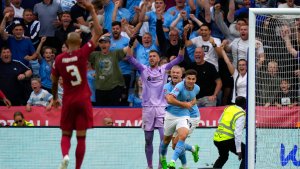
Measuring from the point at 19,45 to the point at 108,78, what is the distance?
2487 mm

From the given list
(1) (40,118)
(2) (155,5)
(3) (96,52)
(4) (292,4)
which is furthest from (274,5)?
(1) (40,118)

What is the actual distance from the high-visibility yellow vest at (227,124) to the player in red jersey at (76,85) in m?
4.62

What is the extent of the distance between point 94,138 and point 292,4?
18.3 feet

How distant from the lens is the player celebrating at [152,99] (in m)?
21.1

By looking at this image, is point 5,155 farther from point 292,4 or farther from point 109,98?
point 292,4

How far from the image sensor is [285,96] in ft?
64.4

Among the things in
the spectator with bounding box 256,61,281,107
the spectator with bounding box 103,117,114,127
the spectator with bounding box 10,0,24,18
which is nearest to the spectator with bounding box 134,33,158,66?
the spectator with bounding box 103,117,114,127

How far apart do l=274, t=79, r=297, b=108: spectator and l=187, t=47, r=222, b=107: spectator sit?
322 centimetres

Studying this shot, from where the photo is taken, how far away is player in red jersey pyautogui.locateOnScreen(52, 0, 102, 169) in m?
16.1

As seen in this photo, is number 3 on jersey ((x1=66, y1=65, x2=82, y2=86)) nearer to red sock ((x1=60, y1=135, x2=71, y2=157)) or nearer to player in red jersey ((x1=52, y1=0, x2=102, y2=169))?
player in red jersey ((x1=52, y1=0, x2=102, y2=169))

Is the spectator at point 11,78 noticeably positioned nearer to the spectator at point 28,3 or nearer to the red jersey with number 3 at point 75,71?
the spectator at point 28,3

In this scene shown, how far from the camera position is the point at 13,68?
23.9 m

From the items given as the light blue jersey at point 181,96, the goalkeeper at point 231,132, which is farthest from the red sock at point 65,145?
the goalkeeper at point 231,132

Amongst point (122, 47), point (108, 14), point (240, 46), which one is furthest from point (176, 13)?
point (240, 46)
